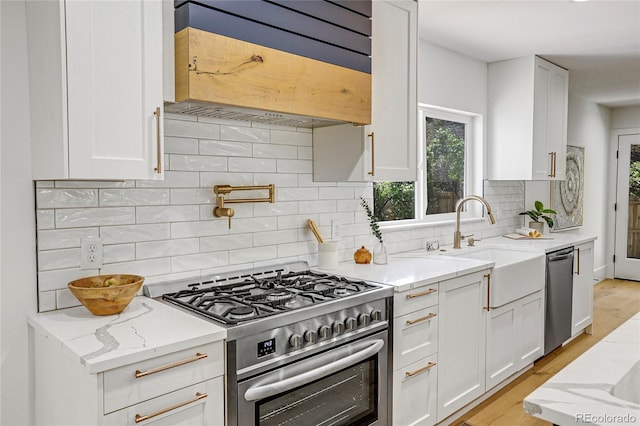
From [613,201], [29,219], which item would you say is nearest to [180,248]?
[29,219]

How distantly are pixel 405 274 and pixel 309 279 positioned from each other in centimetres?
56

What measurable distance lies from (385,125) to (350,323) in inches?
48.0

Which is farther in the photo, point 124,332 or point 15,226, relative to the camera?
point 15,226

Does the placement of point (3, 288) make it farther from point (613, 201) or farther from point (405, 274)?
point (613, 201)

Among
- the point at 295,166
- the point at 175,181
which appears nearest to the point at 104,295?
the point at 175,181

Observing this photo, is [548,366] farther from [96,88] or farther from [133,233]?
[96,88]

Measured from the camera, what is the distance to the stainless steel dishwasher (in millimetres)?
3834

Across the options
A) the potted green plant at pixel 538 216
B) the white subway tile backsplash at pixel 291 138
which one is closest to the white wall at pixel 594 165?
the potted green plant at pixel 538 216

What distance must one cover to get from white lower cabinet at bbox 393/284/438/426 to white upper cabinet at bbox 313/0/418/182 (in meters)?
0.72

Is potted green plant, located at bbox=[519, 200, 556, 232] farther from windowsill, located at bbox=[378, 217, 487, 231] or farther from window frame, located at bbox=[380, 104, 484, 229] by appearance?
windowsill, located at bbox=[378, 217, 487, 231]

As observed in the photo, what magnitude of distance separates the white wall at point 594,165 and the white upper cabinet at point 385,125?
3.97 metres

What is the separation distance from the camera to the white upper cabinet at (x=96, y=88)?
1642 millimetres

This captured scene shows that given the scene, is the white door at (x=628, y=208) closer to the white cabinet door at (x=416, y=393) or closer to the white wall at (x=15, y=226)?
the white cabinet door at (x=416, y=393)

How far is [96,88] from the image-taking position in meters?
1.69
